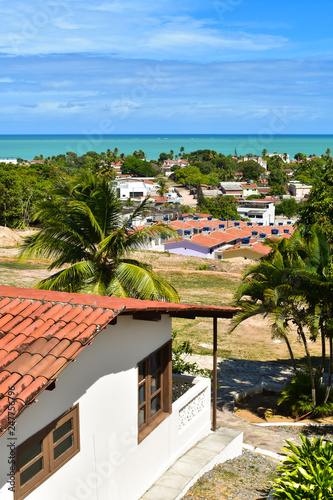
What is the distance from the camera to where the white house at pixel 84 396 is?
6086 millimetres

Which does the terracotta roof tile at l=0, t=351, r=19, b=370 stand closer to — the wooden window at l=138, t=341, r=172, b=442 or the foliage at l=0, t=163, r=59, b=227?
the wooden window at l=138, t=341, r=172, b=442

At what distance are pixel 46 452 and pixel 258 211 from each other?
119 metres

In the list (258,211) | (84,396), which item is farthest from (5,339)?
(258,211)

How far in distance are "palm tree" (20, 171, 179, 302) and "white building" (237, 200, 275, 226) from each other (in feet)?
356

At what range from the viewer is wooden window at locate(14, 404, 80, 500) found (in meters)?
6.22

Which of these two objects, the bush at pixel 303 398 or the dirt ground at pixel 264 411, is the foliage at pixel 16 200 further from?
the bush at pixel 303 398

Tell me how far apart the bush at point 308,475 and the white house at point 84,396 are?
7.82 feet

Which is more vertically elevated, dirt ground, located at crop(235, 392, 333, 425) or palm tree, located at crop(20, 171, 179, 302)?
palm tree, located at crop(20, 171, 179, 302)

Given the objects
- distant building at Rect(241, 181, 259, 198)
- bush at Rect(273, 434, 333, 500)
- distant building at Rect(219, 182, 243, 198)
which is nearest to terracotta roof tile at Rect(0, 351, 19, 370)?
bush at Rect(273, 434, 333, 500)

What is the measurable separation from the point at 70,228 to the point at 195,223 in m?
77.1

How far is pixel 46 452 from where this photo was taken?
6.68m

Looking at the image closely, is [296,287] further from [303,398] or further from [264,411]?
[264,411]

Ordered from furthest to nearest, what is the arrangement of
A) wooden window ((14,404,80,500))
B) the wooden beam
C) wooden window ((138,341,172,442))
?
wooden window ((138,341,172,442)), the wooden beam, wooden window ((14,404,80,500))

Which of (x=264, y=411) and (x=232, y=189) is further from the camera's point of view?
(x=232, y=189)
